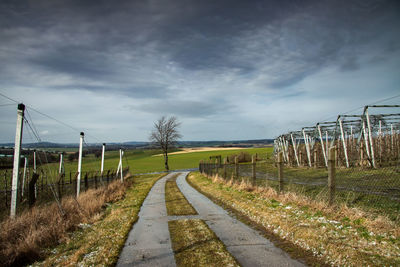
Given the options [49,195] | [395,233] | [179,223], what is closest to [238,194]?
[179,223]

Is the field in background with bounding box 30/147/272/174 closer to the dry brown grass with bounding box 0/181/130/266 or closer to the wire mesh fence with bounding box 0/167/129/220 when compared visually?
the wire mesh fence with bounding box 0/167/129/220

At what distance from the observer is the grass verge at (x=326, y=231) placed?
5035mm

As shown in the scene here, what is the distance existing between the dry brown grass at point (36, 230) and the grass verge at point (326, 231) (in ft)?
18.6

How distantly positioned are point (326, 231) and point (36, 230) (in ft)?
25.5

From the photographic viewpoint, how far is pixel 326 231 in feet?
21.0

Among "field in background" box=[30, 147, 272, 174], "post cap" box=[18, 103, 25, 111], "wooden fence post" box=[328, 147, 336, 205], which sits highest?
"post cap" box=[18, 103, 25, 111]

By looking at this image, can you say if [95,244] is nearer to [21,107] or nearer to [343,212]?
[21,107]

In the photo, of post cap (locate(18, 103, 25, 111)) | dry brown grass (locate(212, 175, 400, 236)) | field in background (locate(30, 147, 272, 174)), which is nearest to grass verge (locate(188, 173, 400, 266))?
dry brown grass (locate(212, 175, 400, 236))

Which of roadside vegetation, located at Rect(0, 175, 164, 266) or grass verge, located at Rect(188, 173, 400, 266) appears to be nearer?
grass verge, located at Rect(188, 173, 400, 266)

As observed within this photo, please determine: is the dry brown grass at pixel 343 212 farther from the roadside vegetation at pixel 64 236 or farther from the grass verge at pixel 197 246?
the roadside vegetation at pixel 64 236

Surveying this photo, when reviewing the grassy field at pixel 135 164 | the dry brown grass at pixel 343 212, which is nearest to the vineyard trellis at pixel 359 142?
the dry brown grass at pixel 343 212

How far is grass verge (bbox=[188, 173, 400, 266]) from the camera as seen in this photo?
198 inches

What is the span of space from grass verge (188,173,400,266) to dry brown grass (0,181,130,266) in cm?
566

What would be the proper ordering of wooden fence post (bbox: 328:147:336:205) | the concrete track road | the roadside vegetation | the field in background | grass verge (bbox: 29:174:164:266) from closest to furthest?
the concrete track road → grass verge (bbox: 29:174:164:266) → the roadside vegetation → wooden fence post (bbox: 328:147:336:205) → the field in background
